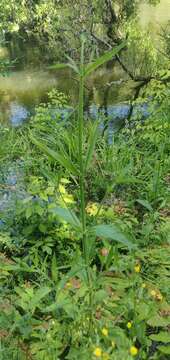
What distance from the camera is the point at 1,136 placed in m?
6.11

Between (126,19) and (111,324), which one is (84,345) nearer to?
(111,324)

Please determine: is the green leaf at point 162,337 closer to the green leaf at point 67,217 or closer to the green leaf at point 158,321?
the green leaf at point 158,321

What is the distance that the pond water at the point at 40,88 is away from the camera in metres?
10.6

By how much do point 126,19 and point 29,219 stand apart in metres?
9.66

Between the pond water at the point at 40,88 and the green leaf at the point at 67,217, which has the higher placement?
the green leaf at the point at 67,217

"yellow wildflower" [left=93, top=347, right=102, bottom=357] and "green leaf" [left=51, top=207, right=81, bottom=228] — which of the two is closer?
"green leaf" [left=51, top=207, right=81, bottom=228]

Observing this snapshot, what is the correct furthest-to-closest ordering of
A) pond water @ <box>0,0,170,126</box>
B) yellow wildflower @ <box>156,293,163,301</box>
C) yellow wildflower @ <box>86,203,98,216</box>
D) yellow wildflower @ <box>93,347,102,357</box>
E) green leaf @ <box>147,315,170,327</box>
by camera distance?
pond water @ <box>0,0,170,126</box> < yellow wildflower @ <box>86,203,98,216</box> < yellow wildflower @ <box>156,293,163,301</box> < green leaf @ <box>147,315,170,327</box> < yellow wildflower @ <box>93,347,102,357</box>

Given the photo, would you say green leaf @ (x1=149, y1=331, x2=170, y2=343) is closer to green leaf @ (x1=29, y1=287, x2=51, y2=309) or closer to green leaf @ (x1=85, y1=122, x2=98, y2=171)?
green leaf @ (x1=29, y1=287, x2=51, y2=309)

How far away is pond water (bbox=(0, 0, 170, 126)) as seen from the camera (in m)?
10.6

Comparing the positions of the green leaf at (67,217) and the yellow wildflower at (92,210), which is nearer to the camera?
the green leaf at (67,217)

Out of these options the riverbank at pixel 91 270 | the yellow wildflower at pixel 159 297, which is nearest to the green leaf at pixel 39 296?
the riverbank at pixel 91 270

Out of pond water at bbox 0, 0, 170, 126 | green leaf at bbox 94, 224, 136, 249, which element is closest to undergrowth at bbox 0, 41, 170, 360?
green leaf at bbox 94, 224, 136, 249

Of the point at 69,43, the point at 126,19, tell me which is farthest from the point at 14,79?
the point at 126,19

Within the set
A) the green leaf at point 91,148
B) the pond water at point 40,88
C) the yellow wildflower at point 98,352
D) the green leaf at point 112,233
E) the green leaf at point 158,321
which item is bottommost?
the pond water at point 40,88
